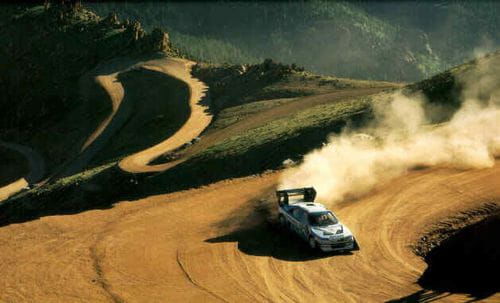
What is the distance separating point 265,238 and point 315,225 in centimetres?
337

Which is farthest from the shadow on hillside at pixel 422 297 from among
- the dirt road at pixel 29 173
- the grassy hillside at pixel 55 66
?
the grassy hillside at pixel 55 66

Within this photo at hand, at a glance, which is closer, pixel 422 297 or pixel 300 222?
pixel 422 297

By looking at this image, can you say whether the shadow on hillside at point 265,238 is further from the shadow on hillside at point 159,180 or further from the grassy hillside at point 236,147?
the grassy hillside at point 236,147

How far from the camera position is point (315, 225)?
2950 cm

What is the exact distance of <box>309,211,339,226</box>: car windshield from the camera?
29609mm

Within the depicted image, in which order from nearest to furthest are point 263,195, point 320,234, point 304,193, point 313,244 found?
point 320,234, point 313,244, point 304,193, point 263,195

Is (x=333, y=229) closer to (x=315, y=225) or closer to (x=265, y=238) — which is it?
(x=315, y=225)

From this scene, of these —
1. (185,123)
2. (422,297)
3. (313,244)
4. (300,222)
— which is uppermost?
(300,222)

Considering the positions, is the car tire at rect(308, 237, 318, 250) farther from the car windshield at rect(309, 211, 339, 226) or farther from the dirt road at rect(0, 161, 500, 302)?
the car windshield at rect(309, 211, 339, 226)

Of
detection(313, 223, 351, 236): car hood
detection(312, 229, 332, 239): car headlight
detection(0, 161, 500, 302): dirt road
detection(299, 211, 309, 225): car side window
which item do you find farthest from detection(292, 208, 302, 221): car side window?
detection(312, 229, 332, 239): car headlight

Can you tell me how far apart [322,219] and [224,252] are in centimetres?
522

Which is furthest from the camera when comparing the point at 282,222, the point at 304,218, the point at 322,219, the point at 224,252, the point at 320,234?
the point at 282,222

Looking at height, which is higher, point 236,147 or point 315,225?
point 315,225

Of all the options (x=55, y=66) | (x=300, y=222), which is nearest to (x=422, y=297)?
(x=300, y=222)
